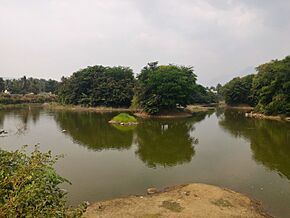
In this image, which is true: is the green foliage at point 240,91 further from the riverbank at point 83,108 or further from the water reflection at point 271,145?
the water reflection at point 271,145

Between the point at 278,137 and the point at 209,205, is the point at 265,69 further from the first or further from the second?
the point at 209,205

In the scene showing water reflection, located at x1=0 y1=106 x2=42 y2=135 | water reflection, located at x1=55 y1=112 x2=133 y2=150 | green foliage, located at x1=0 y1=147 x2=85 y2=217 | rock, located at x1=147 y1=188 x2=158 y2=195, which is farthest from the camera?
water reflection, located at x1=0 y1=106 x2=42 y2=135

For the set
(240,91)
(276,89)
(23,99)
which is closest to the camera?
(276,89)

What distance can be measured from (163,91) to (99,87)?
26148mm

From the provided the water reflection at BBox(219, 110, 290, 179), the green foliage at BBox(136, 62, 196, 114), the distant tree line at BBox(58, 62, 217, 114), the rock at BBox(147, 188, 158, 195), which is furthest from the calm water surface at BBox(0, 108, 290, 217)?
the distant tree line at BBox(58, 62, 217, 114)

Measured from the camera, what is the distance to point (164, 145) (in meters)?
30.5

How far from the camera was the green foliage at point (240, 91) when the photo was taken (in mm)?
88562

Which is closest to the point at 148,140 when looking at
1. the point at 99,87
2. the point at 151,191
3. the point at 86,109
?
the point at 151,191

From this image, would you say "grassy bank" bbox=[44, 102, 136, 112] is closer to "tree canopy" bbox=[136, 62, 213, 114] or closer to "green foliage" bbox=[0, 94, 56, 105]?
"green foliage" bbox=[0, 94, 56, 105]

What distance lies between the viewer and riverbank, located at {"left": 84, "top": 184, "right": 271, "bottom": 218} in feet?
43.1

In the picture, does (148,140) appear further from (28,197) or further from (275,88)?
(275,88)

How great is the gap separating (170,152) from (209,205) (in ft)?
43.0

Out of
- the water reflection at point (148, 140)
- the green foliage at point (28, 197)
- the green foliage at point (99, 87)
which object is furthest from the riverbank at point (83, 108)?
the green foliage at point (28, 197)

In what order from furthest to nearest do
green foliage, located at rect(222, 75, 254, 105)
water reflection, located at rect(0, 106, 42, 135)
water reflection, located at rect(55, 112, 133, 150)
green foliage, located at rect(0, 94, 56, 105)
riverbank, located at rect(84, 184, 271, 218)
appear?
green foliage, located at rect(222, 75, 254, 105) → green foliage, located at rect(0, 94, 56, 105) → water reflection, located at rect(0, 106, 42, 135) → water reflection, located at rect(55, 112, 133, 150) → riverbank, located at rect(84, 184, 271, 218)
